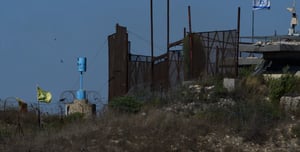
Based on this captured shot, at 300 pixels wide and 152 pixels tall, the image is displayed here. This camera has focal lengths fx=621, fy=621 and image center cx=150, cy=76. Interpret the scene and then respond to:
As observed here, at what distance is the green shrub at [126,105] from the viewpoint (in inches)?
820

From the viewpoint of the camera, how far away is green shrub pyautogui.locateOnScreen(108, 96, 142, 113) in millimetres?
20828

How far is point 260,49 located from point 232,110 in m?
7.34

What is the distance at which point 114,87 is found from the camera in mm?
27672

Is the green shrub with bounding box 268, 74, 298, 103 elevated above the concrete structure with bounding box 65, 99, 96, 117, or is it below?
above

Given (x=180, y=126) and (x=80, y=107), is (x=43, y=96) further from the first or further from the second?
(x=180, y=126)

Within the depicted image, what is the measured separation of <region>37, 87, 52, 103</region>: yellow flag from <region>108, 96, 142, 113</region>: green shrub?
4120 mm

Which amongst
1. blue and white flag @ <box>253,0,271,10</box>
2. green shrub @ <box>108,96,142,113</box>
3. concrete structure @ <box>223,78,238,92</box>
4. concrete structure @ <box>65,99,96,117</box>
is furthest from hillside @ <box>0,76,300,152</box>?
blue and white flag @ <box>253,0,271,10</box>

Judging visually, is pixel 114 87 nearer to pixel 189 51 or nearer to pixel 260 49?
pixel 189 51

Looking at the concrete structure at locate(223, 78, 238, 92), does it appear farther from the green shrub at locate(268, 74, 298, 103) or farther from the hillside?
the green shrub at locate(268, 74, 298, 103)

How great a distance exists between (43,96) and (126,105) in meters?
4.86

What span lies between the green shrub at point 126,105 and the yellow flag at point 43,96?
4120 millimetres

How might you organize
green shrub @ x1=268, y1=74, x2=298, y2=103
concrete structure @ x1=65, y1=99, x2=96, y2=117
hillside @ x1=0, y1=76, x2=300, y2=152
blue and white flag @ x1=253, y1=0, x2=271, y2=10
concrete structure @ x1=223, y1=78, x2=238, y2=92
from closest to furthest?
hillside @ x1=0, y1=76, x2=300, y2=152, green shrub @ x1=268, y1=74, x2=298, y2=103, concrete structure @ x1=223, y1=78, x2=238, y2=92, concrete structure @ x1=65, y1=99, x2=96, y2=117, blue and white flag @ x1=253, y1=0, x2=271, y2=10

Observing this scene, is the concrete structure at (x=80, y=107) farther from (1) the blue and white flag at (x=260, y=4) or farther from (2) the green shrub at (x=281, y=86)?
(1) the blue and white flag at (x=260, y=4)

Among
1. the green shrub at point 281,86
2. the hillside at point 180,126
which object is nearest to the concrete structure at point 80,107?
the hillside at point 180,126
